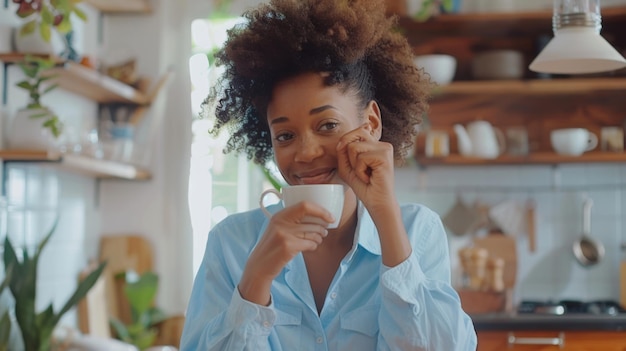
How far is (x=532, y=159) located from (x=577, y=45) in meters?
1.98

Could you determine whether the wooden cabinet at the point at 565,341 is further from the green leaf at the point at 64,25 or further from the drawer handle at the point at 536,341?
the green leaf at the point at 64,25

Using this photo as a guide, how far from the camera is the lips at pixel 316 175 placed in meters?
1.30

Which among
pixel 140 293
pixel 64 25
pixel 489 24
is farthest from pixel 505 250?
pixel 64 25

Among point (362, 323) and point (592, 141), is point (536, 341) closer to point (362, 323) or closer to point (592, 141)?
point (592, 141)

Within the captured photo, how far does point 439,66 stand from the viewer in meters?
3.93

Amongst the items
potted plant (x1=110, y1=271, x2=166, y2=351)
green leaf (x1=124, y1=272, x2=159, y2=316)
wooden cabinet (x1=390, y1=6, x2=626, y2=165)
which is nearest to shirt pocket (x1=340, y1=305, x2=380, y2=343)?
potted plant (x1=110, y1=271, x2=166, y2=351)

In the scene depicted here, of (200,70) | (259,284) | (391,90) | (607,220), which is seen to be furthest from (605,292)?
(259,284)

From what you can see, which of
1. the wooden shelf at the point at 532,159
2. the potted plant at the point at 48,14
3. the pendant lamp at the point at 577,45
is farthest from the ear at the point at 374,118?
the wooden shelf at the point at 532,159

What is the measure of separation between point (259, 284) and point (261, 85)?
13.2 inches

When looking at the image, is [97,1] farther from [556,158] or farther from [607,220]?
[607,220]

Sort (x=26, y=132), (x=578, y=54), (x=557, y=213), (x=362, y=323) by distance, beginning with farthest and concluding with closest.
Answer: (x=557, y=213) → (x=26, y=132) → (x=578, y=54) → (x=362, y=323)

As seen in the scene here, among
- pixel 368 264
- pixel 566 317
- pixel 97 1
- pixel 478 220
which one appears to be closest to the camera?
pixel 368 264

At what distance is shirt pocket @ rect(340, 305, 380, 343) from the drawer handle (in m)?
2.00

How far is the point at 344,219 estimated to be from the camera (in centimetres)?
143
